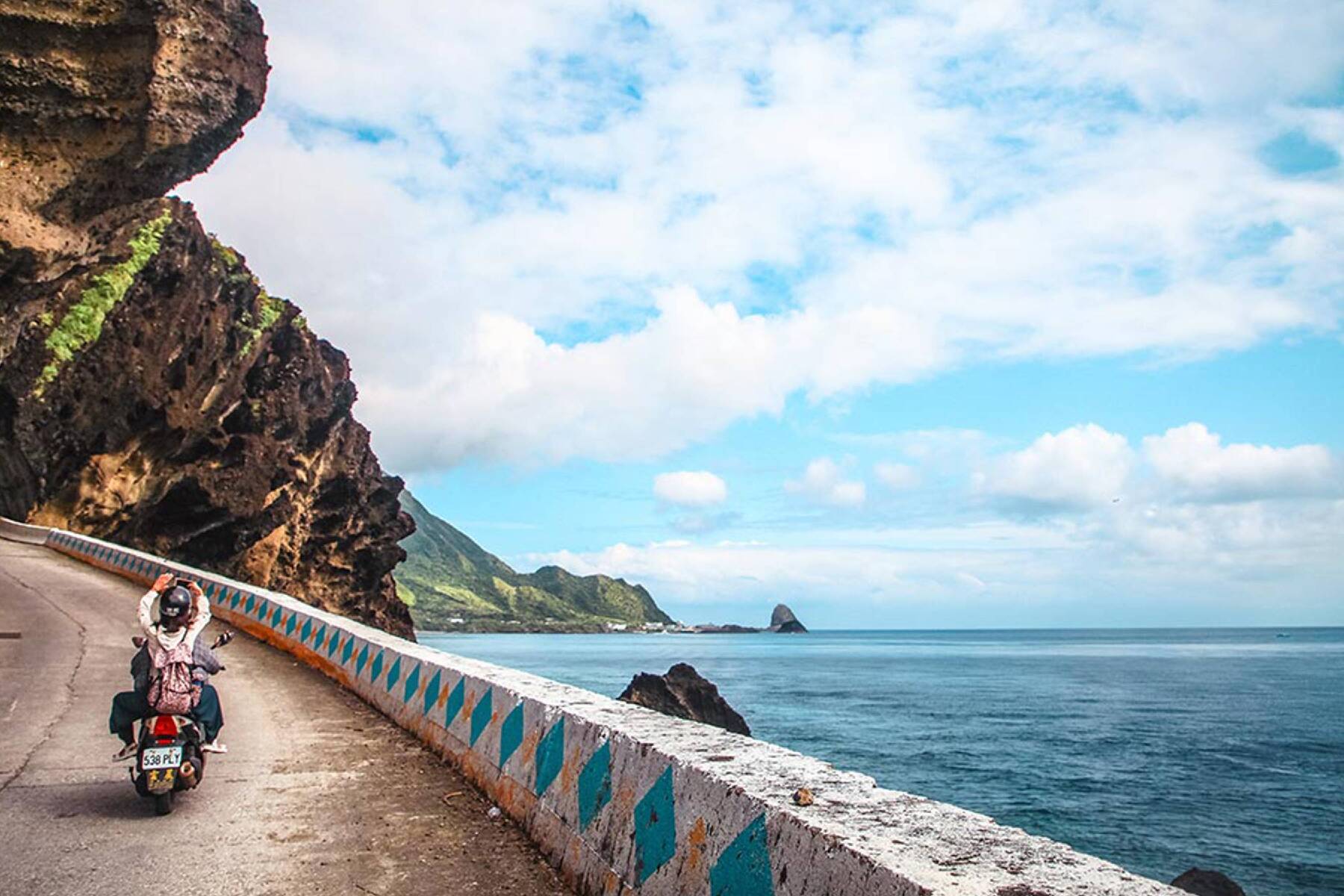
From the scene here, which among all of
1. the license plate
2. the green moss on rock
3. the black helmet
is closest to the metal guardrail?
the green moss on rock

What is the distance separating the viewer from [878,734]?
4641 centimetres

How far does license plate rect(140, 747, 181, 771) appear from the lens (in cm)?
718

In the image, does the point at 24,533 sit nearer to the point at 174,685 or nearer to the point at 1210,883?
the point at 174,685

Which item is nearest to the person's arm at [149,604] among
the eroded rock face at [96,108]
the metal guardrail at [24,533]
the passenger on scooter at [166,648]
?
the passenger on scooter at [166,648]

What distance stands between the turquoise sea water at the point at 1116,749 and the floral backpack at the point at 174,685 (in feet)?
75.1

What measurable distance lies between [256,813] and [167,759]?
778mm

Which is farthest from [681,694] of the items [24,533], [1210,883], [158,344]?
[24,533]

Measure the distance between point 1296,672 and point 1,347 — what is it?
363 ft

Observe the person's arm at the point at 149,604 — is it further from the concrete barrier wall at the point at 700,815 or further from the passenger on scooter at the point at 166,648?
the concrete barrier wall at the point at 700,815

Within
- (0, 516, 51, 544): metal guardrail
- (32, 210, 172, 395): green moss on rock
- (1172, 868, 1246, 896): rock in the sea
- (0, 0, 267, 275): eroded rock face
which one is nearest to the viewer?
(0, 0, 267, 275): eroded rock face

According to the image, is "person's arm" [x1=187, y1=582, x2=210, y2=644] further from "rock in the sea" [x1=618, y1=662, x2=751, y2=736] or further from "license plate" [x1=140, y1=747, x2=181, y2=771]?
"rock in the sea" [x1=618, y1=662, x2=751, y2=736]

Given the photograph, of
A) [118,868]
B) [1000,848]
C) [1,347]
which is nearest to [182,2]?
[1,347]

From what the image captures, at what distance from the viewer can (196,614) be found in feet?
25.6

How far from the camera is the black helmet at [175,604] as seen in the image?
768 cm
